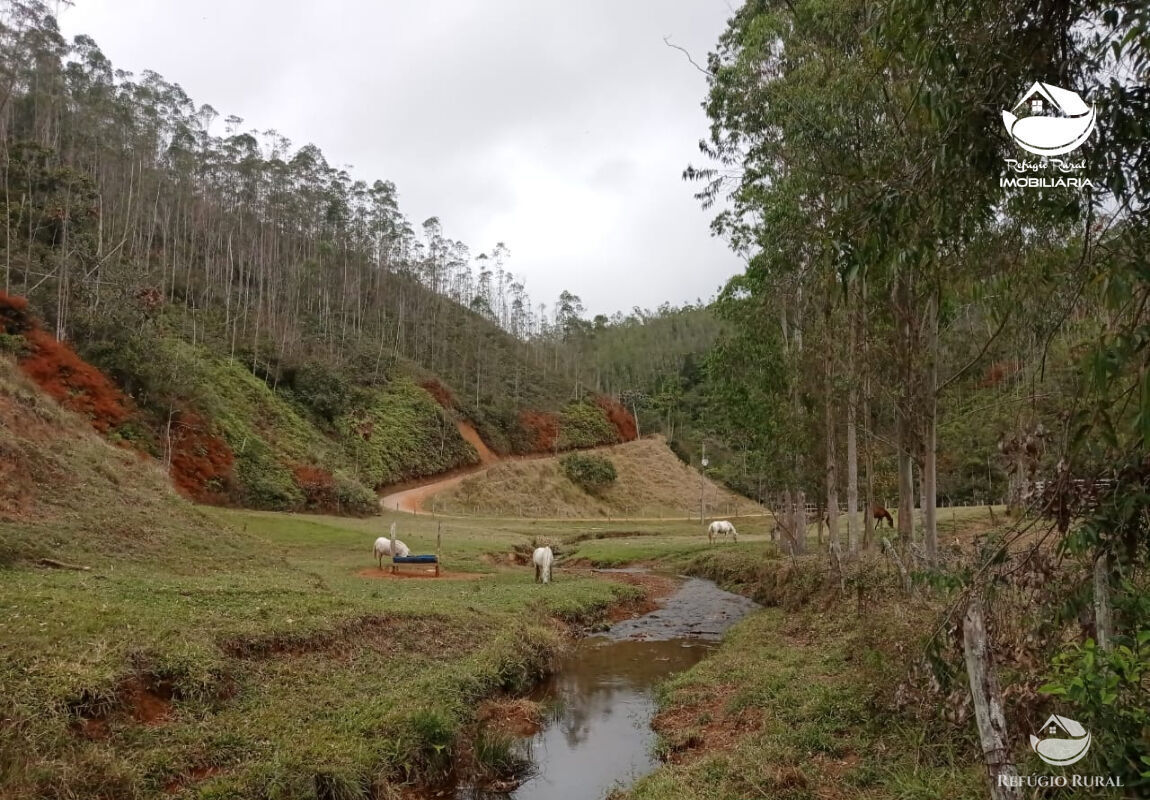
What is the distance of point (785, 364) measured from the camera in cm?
2077

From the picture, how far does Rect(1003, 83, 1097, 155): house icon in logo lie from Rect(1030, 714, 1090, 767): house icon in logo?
11.1 feet

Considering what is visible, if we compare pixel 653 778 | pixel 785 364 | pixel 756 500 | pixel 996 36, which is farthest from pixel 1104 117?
pixel 756 500

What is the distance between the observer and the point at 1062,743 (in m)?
4.18

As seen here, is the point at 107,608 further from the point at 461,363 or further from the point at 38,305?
the point at 461,363

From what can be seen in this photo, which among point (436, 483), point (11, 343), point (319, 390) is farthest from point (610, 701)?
point (319, 390)

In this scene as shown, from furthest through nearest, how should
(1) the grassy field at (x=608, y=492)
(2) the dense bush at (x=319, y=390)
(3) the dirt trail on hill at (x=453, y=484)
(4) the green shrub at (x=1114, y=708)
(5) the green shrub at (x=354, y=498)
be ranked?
(2) the dense bush at (x=319, y=390) → (1) the grassy field at (x=608, y=492) → (3) the dirt trail on hill at (x=453, y=484) → (5) the green shrub at (x=354, y=498) → (4) the green shrub at (x=1114, y=708)

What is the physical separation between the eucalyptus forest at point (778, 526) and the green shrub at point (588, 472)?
1880cm

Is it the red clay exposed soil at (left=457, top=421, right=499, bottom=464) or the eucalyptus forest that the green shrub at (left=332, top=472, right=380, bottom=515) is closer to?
the eucalyptus forest

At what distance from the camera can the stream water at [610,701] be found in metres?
8.66

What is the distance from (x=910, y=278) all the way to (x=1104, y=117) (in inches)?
332

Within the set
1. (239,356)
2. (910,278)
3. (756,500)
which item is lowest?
(756,500)

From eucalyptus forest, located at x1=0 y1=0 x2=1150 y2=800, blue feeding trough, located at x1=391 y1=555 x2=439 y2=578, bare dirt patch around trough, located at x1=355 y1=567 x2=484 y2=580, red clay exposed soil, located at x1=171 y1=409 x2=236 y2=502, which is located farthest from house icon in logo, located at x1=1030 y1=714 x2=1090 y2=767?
red clay exposed soil, located at x1=171 y1=409 x2=236 y2=502

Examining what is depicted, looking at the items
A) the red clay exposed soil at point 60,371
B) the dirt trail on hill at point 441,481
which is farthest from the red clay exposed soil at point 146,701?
the dirt trail on hill at point 441,481

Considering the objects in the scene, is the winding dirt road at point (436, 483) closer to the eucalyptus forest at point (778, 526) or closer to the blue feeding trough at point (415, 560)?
the eucalyptus forest at point (778, 526)
